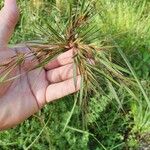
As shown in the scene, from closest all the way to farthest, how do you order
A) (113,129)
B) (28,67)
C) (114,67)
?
(114,67)
(28,67)
(113,129)

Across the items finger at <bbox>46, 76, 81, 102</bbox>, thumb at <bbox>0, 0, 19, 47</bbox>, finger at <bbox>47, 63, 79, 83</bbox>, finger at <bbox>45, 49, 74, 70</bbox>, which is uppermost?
thumb at <bbox>0, 0, 19, 47</bbox>

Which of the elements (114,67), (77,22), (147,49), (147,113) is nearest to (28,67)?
(77,22)

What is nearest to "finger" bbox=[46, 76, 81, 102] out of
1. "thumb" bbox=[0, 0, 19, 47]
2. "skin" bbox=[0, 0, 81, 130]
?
"skin" bbox=[0, 0, 81, 130]

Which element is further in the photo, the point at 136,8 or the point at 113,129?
the point at 136,8

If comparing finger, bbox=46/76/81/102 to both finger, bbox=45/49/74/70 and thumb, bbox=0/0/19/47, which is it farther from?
thumb, bbox=0/0/19/47

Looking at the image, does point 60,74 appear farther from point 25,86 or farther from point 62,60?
point 25,86

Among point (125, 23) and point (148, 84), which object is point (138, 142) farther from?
point (125, 23)

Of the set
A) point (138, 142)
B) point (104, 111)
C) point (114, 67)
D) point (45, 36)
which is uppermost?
point (45, 36)
